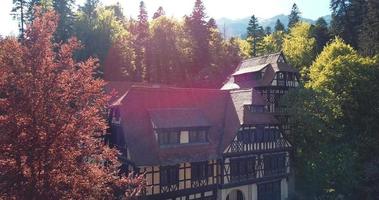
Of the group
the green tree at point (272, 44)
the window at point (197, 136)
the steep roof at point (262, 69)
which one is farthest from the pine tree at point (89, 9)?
the window at point (197, 136)

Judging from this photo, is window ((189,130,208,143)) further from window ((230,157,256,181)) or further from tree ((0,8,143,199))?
tree ((0,8,143,199))

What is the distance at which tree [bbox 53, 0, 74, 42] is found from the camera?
157ft

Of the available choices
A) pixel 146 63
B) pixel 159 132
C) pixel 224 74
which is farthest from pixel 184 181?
pixel 146 63

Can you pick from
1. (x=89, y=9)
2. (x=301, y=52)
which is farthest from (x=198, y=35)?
(x=89, y=9)

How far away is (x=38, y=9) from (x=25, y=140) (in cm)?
431

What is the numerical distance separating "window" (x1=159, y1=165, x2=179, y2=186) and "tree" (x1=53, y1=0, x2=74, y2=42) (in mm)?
28073

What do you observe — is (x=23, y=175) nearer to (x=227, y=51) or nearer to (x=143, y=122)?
(x=143, y=122)

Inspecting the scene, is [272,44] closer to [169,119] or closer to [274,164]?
[274,164]

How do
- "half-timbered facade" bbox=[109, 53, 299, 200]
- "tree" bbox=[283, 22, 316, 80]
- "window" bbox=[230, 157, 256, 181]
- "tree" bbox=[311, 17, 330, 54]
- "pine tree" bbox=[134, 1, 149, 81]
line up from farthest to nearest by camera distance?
"tree" bbox=[311, 17, 330, 54] → "pine tree" bbox=[134, 1, 149, 81] → "tree" bbox=[283, 22, 316, 80] → "window" bbox=[230, 157, 256, 181] → "half-timbered facade" bbox=[109, 53, 299, 200]

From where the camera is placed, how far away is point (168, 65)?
51.6 metres

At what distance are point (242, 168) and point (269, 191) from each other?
13.4ft

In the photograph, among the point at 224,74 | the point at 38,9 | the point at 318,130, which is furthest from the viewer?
the point at 224,74

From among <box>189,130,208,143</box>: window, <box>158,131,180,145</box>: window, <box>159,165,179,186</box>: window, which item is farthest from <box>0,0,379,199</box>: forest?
<box>189,130,208,143</box>: window

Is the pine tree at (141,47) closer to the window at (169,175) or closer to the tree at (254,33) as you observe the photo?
the tree at (254,33)
